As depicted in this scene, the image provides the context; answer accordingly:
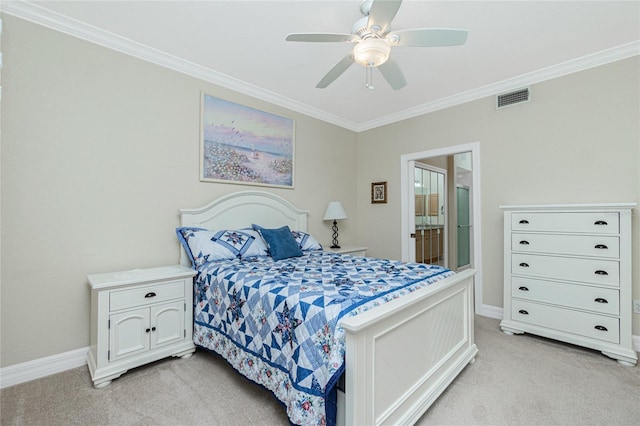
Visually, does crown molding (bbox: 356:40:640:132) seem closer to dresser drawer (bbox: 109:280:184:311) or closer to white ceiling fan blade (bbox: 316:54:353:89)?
white ceiling fan blade (bbox: 316:54:353:89)

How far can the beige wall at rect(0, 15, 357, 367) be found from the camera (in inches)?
78.3

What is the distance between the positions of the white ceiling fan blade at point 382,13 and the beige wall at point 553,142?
2214mm

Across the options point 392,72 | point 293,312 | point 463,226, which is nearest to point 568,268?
point 392,72

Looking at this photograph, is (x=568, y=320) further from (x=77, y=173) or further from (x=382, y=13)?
(x=77, y=173)

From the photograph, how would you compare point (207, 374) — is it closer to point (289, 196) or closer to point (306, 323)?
point (306, 323)

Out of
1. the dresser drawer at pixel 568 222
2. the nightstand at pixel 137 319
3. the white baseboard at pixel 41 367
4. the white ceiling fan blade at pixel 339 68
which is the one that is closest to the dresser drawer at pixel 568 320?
the dresser drawer at pixel 568 222

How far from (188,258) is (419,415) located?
7.27 feet

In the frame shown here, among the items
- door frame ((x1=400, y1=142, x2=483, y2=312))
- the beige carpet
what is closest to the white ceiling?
door frame ((x1=400, y1=142, x2=483, y2=312))

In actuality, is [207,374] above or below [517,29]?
below

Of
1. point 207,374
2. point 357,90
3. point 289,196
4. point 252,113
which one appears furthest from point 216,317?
point 357,90

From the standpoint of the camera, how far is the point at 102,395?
183cm

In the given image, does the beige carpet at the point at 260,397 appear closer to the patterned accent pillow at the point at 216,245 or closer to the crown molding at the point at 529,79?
the patterned accent pillow at the point at 216,245

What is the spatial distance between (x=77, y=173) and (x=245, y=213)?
145 centimetres

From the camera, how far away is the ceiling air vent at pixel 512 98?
2996 millimetres
